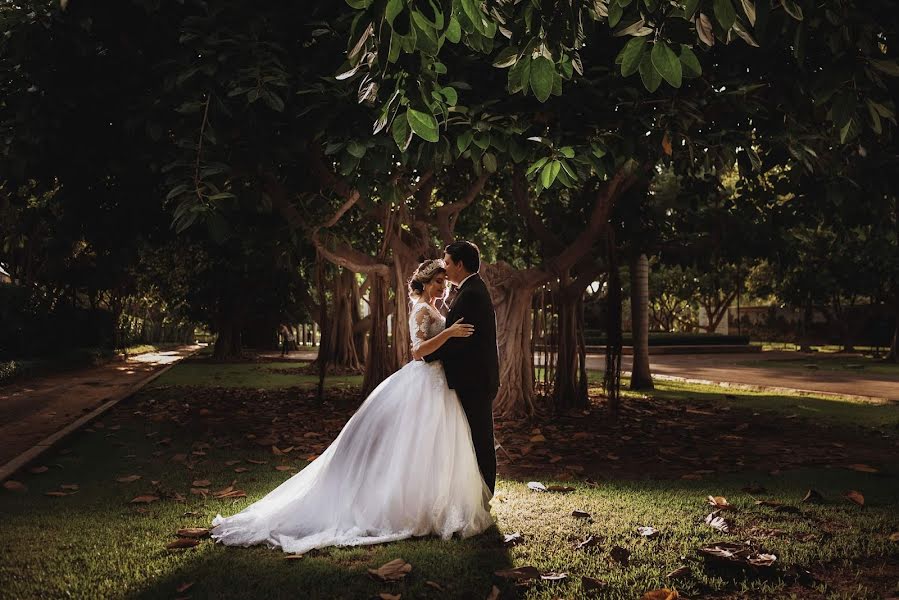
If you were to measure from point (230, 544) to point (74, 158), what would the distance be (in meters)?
5.46

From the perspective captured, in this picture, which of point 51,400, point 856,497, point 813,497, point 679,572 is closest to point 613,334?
point 813,497

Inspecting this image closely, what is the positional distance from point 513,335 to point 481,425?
19.2 ft

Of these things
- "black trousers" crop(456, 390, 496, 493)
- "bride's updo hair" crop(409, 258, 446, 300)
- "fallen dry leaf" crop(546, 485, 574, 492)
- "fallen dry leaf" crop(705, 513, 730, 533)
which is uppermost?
"bride's updo hair" crop(409, 258, 446, 300)

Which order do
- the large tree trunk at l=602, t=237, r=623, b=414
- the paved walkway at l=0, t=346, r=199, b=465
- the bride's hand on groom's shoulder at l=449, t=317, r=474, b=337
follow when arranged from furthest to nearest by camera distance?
1. the large tree trunk at l=602, t=237, r=623, b=414
2. the paved walkway at l=0, t=346, r=199, b=465
3. the bride's hand on groom's shoulder at l=449, t=317, r=474, b=337

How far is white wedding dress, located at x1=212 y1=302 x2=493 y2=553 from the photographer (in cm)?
434

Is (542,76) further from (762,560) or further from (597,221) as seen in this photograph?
(597,221)

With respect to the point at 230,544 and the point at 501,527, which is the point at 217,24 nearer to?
the point at 230,544

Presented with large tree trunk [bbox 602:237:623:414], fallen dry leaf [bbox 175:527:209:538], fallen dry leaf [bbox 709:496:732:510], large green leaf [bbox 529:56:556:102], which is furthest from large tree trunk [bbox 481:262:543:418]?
large green leaf [bbox 529:56:556:102]

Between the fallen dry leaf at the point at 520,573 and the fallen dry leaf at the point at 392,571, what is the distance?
1.54 feet

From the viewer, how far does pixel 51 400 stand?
40.5ft

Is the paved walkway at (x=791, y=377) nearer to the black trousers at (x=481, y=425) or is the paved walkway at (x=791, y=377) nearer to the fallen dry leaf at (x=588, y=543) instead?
the black trousers at (x=481, y=425)

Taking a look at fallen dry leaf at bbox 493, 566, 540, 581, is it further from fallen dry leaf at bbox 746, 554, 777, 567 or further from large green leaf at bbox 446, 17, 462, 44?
large green leaf at bbox 446, 17, 462, 44

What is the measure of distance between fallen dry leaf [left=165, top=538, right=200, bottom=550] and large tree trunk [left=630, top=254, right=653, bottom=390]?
11.2m

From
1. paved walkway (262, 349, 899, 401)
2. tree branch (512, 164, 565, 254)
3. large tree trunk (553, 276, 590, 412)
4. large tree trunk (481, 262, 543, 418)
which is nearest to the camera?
large tree trunk (481, 262, 543, 418)
